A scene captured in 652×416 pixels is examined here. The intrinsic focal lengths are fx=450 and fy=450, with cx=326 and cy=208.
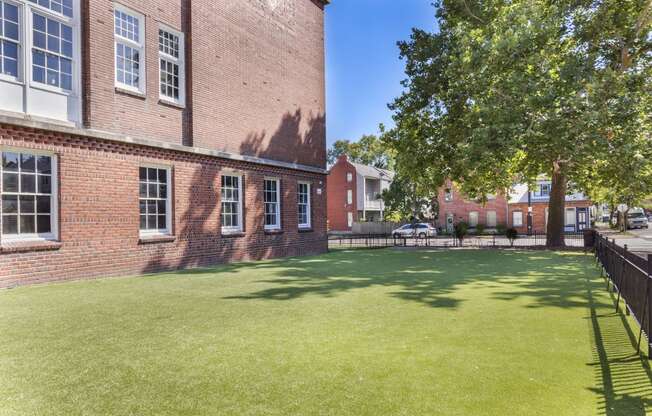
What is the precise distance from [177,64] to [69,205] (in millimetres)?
6167

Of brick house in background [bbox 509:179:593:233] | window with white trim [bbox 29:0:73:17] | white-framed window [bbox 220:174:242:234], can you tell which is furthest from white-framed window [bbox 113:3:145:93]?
brick house in background [bbox 509:179:593:233]

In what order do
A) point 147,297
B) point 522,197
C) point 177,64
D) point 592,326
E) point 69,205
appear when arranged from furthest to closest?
point 522,197 → point 177,64 → point 69,205 → point 147,297 → point 592,326

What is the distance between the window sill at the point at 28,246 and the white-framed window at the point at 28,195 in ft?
0.56

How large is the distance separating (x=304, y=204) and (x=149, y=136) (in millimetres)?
9119

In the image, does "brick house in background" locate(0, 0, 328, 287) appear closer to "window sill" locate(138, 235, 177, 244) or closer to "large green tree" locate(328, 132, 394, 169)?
"window sill" locate(138, 235, 177, 244)

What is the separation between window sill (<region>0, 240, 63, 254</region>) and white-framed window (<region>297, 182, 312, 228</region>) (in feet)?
37.7

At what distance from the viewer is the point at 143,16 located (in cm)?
1353

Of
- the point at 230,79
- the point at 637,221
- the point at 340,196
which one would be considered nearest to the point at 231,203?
the point at 230,79

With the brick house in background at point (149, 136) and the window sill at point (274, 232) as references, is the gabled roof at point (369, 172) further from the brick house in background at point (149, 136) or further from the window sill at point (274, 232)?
the window sill at point (274, 232)

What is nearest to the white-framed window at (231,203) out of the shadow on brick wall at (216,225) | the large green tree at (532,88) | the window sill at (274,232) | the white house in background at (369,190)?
the shadow on brick wall at (216,225)

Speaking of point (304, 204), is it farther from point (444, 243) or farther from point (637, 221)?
point (637, 221)

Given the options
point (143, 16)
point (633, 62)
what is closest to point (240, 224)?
point (143, 16)

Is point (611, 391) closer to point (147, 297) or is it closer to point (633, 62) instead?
point (147, 297)

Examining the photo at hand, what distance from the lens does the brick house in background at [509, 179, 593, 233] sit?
51188mm
